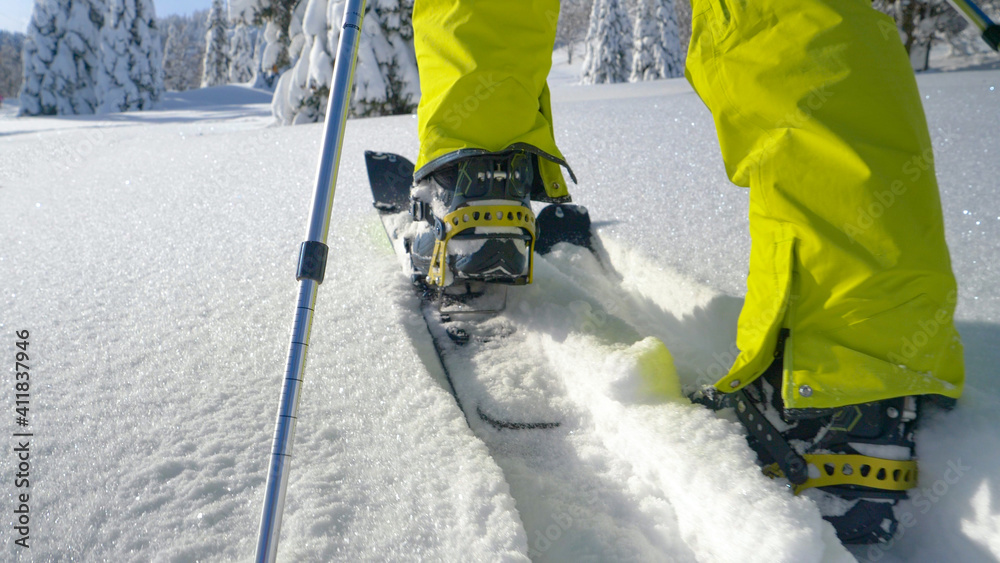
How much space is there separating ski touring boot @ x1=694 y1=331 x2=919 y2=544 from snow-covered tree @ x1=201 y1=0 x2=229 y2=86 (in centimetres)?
3283

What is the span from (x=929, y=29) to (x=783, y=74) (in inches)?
823

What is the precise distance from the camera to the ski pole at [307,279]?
0.55m

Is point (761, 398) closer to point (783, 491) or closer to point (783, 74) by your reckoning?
point (783, 491)

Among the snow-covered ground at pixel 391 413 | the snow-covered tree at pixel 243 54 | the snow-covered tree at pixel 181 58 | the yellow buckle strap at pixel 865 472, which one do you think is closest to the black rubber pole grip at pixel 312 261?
the snow-covered ground at pixel 391 413

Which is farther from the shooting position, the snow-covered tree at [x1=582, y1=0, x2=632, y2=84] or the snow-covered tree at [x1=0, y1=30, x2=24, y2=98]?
the snow-covered tree at [x1=0, y1=30, x2=24, y2=98]

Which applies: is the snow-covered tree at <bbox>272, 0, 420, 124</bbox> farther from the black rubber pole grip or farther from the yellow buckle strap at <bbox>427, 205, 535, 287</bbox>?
the black rubber pole grip

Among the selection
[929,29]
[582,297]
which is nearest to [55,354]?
[582,297]

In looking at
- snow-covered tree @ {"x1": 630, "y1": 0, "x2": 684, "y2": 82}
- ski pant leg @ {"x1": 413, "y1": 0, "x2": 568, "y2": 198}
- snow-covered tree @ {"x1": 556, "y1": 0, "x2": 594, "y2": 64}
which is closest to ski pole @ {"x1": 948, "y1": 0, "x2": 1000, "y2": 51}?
ski pant leg @ {"x1": 413, "y1": 0, "x2": 568, "y2": 198}

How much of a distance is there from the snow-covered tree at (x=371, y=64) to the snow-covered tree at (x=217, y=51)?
24399 millimetres

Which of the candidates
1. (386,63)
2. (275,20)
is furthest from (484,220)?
(275,20)

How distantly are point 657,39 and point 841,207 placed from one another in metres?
25.0

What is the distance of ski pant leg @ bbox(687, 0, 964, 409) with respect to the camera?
0.67 metres

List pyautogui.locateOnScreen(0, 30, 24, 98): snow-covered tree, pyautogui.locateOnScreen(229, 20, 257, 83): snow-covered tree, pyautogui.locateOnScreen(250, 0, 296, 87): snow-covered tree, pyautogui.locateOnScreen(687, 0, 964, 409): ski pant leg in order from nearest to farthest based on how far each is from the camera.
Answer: pyautogui.locateOnScreen(687, 0, 964, 409): ski pant leg
pyautogui.locateOnScreen(250, 0, 296, 87): snow-covered tree
pyautogui.locateOnScreen(229, 20, 257, 83): snow-covered tree
pyautogui.locateOnScreen(0, 30, 24, 98): snow-covered tree

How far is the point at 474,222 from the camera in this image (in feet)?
3.41
